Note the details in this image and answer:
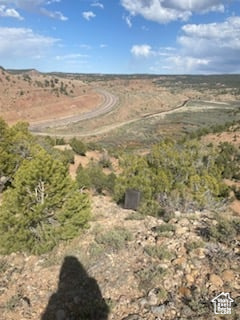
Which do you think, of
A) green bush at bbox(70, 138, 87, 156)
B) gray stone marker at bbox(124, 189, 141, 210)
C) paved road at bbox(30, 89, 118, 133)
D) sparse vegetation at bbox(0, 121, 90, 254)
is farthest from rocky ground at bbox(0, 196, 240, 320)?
paved road at bbox(30, 89, 118, 133)

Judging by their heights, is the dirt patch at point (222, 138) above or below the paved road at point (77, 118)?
above

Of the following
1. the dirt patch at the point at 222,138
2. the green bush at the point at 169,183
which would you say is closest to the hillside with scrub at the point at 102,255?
the green bush at the point at 169,183

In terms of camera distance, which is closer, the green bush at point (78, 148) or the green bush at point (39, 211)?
the green bush at point (39, 211)

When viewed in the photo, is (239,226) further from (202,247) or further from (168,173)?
(168,173)

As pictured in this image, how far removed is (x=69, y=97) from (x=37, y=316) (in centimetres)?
8431

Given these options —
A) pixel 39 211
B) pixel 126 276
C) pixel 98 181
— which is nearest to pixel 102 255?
pixel 126 276

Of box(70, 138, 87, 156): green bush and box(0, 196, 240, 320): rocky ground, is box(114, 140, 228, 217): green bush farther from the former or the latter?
box(70, 138, 87, 156): green bush

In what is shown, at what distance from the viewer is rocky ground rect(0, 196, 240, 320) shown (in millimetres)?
7258

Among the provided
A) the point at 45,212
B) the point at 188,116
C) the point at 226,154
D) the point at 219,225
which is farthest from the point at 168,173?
the point at 188,116

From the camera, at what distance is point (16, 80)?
90312mm

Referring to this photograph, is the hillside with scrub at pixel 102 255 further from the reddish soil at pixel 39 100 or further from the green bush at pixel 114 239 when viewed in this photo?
the reddish soil at pixel 39 100

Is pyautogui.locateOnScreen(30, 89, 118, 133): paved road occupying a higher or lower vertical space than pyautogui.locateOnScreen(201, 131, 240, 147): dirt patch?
lower

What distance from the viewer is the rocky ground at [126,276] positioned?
7.26 metres

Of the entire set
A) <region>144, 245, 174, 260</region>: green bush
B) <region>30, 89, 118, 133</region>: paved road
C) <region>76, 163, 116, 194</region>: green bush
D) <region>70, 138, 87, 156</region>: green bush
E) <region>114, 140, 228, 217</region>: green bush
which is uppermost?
<region>144, 245, 174, 260</region>: green bush
